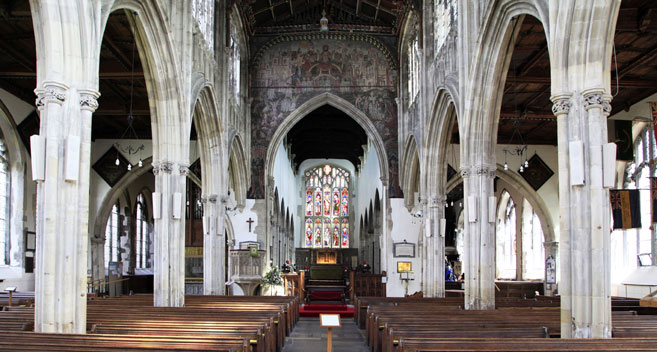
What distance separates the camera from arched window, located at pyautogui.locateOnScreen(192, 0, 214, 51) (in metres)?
17.1

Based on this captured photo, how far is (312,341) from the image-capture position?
14.0m

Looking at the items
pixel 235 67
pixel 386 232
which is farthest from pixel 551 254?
pixel 235 67

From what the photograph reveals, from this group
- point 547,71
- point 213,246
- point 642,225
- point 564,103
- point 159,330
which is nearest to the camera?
point 159,330

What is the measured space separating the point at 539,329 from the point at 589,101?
3330mm

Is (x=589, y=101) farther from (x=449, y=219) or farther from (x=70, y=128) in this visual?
(x=449, y=219)

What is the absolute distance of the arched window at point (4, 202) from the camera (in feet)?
61.9

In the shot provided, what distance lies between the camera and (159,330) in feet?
27.6

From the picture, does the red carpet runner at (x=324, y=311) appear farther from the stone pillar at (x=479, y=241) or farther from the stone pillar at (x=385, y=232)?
the stone pillar at (x=479, y=241)

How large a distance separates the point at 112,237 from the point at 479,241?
61.5 ft

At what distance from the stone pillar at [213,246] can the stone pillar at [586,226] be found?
13.0m

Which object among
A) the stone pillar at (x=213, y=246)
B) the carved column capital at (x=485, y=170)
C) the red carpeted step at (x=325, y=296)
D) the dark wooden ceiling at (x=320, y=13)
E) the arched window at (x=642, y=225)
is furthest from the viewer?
the red carpeted step at (x=325, y=296)

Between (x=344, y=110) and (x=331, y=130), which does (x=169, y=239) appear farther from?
(x=331, y=130)

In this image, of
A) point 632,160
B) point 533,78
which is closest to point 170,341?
point 533,78

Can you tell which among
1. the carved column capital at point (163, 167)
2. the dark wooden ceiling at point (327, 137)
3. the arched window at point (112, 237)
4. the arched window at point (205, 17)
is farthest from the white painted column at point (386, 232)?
the carved column capital at point (163, 167)
